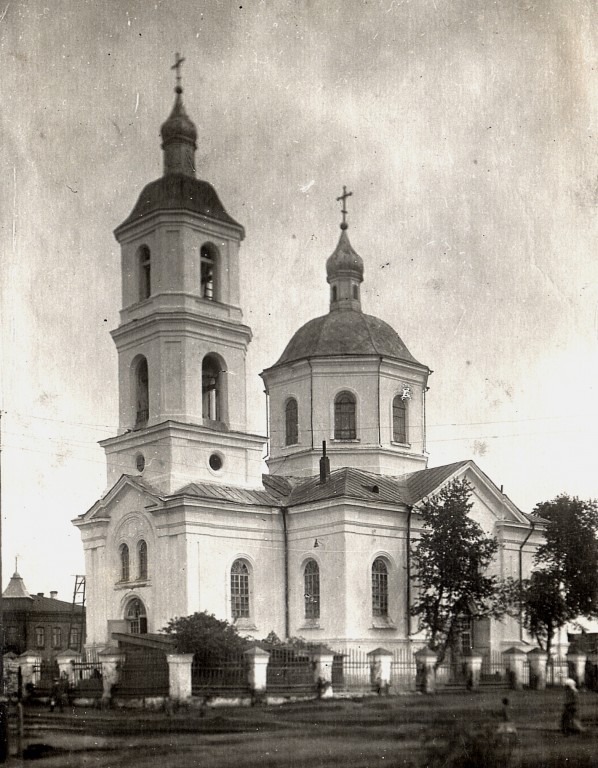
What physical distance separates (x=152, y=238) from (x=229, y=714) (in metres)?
5.50

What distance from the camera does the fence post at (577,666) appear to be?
13742mm

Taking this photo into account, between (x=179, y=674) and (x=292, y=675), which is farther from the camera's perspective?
(x=292, y=675)

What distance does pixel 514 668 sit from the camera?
45.2 feet

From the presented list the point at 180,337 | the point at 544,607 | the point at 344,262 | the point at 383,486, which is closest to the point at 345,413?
the point at 383,486

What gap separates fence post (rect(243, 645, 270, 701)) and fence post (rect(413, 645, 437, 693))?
6.40 feet

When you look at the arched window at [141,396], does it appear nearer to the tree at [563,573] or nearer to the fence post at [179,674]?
the fence post at [179,674]

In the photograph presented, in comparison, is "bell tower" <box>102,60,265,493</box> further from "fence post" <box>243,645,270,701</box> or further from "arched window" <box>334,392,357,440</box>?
"fence post" <box>243,645,270,701</box>

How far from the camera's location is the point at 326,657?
14289 mm

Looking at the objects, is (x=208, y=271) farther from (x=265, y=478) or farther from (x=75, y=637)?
(x=75, y=637)

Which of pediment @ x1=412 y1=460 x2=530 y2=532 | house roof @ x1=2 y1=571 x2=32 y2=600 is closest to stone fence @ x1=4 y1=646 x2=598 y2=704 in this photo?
house roof @ x1=2 y1=571 x2=32 y2=600

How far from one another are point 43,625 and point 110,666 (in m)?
4.94

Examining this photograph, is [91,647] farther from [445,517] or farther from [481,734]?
[481,734]

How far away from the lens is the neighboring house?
16328mm

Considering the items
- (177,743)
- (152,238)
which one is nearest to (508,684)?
(177,743)
